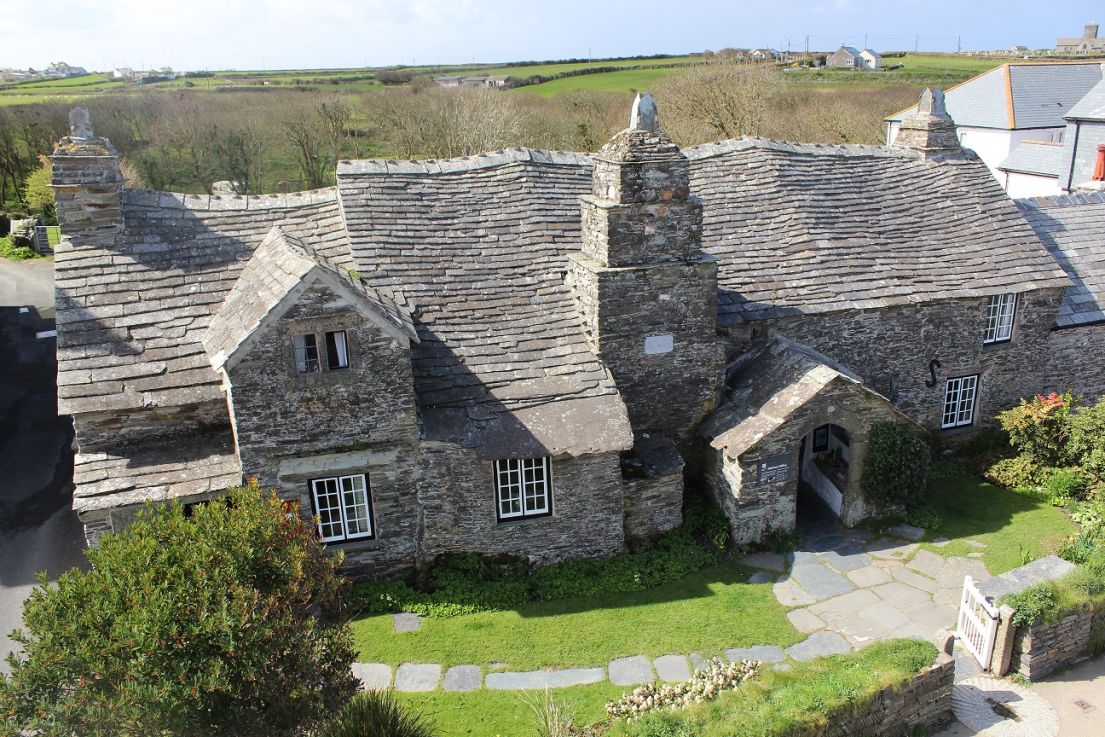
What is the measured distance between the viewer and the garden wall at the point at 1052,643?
1345cm

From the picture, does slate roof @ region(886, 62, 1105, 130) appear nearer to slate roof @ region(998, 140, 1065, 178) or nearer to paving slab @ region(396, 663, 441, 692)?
slate roof @ region(998, 140, 1065, 178)

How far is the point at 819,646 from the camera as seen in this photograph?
47.3 feet

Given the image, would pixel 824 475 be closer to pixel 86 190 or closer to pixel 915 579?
pixel 915 579

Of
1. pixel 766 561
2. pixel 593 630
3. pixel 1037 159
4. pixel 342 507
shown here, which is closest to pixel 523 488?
pixel 593 630

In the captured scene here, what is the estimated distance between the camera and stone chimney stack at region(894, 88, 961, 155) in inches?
953

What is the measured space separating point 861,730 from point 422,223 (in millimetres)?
13809

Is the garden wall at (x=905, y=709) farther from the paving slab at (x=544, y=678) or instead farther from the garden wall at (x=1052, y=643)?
the paving slab at (x=544, y=678)

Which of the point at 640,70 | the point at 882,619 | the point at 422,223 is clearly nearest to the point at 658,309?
the point at 422,223

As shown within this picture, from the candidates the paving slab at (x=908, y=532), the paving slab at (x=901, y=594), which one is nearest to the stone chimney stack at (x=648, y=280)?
the paving slab at (x=908, y=532)

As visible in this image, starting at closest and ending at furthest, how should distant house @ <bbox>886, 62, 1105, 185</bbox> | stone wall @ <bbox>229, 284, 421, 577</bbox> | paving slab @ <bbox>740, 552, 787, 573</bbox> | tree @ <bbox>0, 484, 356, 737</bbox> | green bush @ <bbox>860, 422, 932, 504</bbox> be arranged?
1. tree @ <bbox>0, 484, 356, 737</bbox>
2. stone wall @ <bbox>229, 284, 421, 577</bbox>
3. paving slab @ <bbox>740, 552, 787, 573</bbox>
4. green bush @ <bbox>860, 422, 932, 504</bbox>
5. distant house @ <bbox>886, 62, 1105, 185</bbox>

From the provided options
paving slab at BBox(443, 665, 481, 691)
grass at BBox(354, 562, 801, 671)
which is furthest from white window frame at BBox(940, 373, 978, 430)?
paving slab at BBox(443, 665, 481, 691)

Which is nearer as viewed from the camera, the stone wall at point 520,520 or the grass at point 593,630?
the grass at point 593,630

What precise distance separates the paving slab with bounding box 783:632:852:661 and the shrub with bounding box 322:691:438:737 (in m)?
6.77

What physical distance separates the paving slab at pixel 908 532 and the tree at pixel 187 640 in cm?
1290
